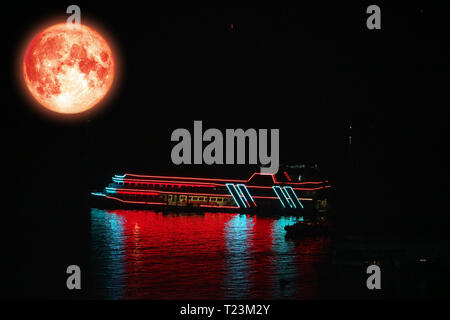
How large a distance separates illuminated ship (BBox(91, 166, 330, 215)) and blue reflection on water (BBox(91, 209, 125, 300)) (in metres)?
12.3

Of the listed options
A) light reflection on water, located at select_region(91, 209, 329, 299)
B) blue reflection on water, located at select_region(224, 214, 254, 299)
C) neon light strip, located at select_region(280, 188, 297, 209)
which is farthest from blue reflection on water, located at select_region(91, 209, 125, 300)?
neon light strip, located at select_region(280, 188, 297, 209)

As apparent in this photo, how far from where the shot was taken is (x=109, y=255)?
31.5 metres

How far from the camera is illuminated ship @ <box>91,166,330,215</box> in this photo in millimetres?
63250

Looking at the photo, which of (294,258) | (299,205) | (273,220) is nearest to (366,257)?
(294,258)

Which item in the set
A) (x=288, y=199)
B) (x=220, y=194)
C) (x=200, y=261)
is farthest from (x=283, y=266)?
(x=220, y=194)

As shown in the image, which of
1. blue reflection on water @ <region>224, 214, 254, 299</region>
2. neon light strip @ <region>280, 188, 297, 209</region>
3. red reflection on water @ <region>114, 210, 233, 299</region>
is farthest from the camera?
neon light strip @ <region>280, 188, 297, 209</region>

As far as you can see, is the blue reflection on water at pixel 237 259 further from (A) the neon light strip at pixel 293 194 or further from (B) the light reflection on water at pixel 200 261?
(A) the neon light strip at pixel 293 194

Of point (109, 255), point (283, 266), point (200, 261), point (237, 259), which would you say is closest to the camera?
point (283, 266)

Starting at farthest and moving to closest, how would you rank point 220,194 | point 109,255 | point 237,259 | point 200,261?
1. point 220,194
2. point 109,255
3. point 237,259
4. point 200,261

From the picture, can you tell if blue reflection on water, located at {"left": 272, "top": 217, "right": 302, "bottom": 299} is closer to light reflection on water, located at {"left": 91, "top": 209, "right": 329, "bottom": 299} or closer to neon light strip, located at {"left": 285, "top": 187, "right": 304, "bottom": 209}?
light reflection on water, located at {"left": 91, "top": 209, "right": 329, "bottom": 299}

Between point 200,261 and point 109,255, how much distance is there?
14.9 ft

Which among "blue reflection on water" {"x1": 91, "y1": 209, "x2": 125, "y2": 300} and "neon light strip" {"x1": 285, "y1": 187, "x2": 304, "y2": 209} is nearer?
"blue reflection on water" {"x1": 91, "y1": 209, "x2": 125, "y2": 300}

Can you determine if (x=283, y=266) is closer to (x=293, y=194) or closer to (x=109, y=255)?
(x=109, y=255)

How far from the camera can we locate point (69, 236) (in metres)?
41.7
